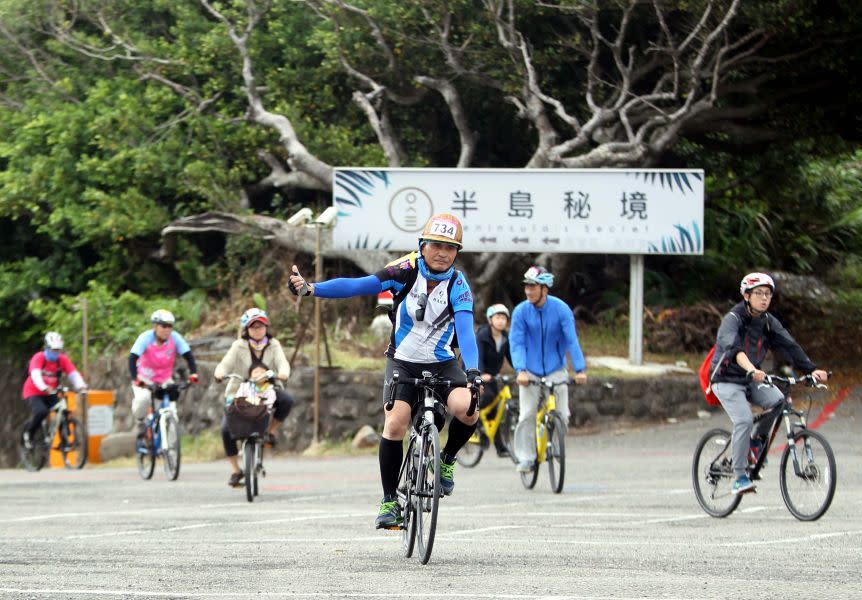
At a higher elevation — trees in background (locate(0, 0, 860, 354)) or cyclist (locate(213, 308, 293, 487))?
trees in background (locate(0, 0, 860, 354))

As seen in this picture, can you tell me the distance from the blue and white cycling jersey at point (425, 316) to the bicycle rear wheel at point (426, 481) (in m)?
0.50

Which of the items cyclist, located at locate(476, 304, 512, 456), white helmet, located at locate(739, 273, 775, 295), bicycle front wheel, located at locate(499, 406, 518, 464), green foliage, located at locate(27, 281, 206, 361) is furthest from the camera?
green foliage, located at locate(27, 281, 206, 361)

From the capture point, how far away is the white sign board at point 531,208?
25.2 metres

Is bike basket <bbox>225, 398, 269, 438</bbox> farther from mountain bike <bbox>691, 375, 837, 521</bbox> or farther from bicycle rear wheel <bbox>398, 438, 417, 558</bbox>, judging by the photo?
bicycle rear wheel <bbox>398, 438, 417, 558</bbox>

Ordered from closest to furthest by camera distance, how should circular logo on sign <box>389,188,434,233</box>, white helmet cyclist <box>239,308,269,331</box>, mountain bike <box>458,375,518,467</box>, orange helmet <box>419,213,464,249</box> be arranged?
orange helmet <box>419,213,464,249</box> < white helmet cyclist <box>239,308,269,331</box> < mountain bike <box>458,375,518,467</box> < circular logo on sign <box>389,188,434,233</box>

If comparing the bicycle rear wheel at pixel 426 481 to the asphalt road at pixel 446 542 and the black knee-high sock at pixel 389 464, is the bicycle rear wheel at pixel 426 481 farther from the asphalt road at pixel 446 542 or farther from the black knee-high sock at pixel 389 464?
the black knee-high sock at pixel 389 464

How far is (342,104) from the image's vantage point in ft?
102

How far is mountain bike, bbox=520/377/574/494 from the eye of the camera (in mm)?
14781

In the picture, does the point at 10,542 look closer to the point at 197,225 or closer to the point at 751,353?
the point at 751,353

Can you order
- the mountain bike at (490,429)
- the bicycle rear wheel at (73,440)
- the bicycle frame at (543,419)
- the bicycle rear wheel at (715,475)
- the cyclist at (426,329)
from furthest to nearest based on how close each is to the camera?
the bicycle rear wheel at (73,440) → the mountain bike at (490,429) → the bicycle frame at (543,419) → the bicycle rear wheel at (715,475) → the cyclist at (426,329)

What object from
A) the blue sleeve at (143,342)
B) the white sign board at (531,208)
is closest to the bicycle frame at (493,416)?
the blue sleeve at (143,342)

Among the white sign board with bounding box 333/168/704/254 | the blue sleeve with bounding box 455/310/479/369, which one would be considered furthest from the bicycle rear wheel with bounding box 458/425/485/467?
the blue sleeve with bounding box 455/310/479/369

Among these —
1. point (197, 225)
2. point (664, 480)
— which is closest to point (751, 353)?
point (664, 480)

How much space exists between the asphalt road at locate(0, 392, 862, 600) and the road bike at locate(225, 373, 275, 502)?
31 cm
